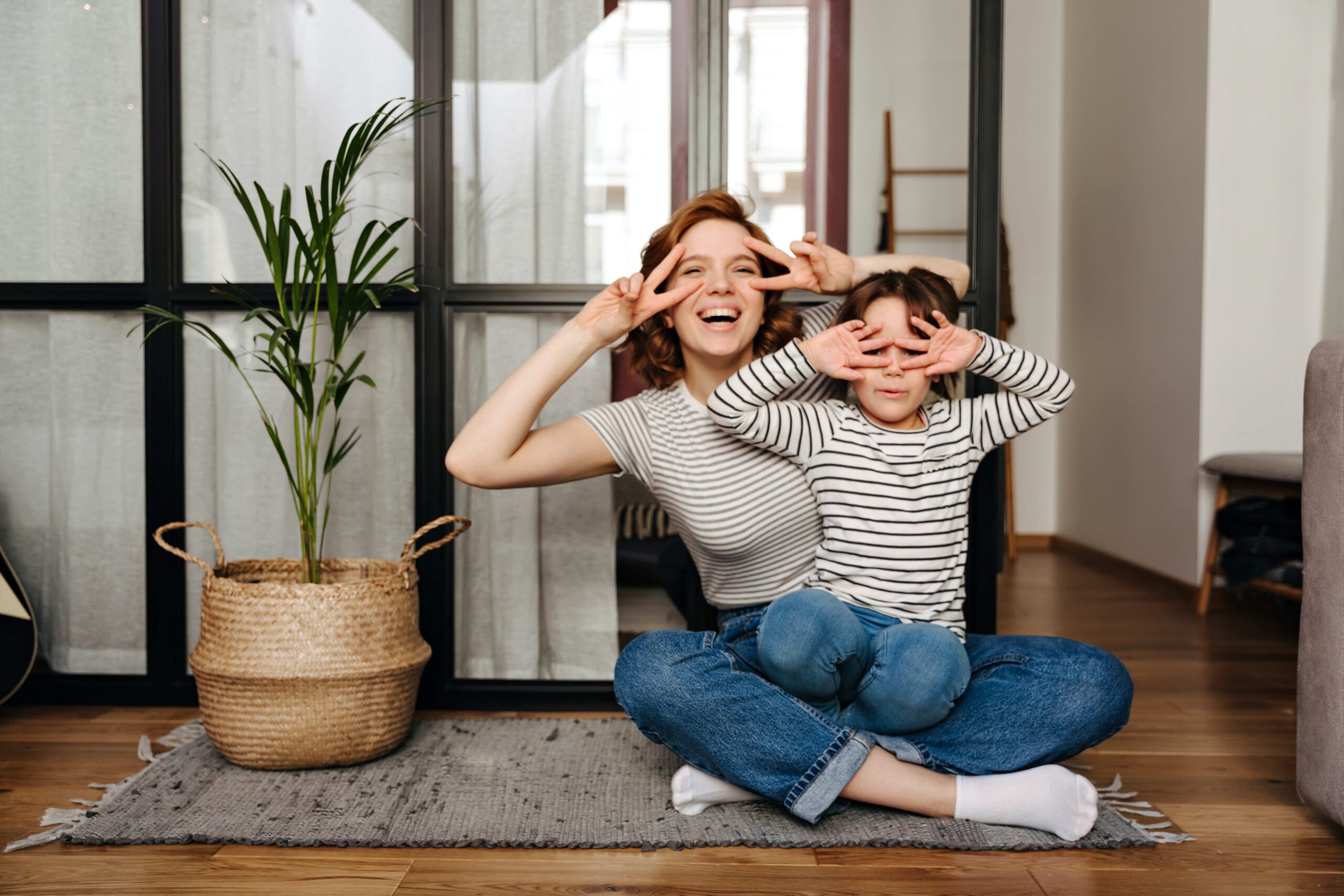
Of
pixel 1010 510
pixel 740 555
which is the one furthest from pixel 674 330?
pixel 1010 510

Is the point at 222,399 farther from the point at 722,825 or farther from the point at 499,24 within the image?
the point at 722,825

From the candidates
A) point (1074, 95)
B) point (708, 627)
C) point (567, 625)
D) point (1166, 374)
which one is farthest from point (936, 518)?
point (1074, 95)

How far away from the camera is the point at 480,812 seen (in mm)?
1472

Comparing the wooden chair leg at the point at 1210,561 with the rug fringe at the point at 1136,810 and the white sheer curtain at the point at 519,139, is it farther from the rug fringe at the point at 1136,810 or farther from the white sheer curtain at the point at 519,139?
the white sheer curtain at the point at 519,139

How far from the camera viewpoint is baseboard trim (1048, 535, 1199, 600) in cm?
323

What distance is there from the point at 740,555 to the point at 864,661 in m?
0.29

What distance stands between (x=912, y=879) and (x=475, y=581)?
1.13 m

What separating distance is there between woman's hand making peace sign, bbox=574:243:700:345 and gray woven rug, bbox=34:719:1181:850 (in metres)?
0.71

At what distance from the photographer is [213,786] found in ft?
5.15

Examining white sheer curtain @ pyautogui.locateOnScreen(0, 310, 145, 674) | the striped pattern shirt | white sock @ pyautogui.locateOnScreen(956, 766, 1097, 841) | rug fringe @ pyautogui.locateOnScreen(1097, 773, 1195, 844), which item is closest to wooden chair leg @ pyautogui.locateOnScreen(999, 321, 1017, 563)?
rug fringe @ pyautogui.locateOnScreen(1097, 773, 1195, 844)

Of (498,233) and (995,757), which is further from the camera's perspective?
(498,233)

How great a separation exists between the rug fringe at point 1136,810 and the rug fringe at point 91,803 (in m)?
1.46

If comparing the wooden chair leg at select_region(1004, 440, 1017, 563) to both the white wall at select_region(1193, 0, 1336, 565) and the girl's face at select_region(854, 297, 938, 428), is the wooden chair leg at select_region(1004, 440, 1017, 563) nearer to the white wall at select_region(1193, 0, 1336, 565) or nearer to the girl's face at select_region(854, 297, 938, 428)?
the white wall at select_region(1193, 0, 1336, 565)

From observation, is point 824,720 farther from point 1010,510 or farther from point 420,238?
Result: point 1010,510
